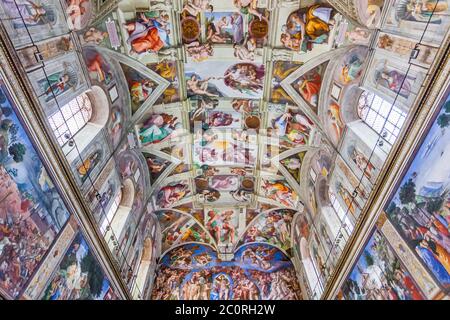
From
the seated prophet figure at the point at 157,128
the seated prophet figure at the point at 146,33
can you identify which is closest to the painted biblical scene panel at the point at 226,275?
the seated prophet figure at the point at 157,128

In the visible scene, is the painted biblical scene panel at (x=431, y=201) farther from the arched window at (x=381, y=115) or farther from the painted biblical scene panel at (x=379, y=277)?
the arched window at (x=381, y=115)

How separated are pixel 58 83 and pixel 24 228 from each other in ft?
13.1

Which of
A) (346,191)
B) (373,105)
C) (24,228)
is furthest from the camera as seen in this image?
(346,191)

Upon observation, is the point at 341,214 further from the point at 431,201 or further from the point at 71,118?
the point at 71,118

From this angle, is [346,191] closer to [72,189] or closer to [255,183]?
[255,183]

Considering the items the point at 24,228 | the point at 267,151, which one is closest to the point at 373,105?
the point at 267,151

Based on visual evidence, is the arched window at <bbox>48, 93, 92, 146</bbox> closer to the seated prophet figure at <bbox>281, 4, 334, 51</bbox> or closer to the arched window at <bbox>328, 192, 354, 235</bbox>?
the seated prophet figure at <bbox>281, 4, 334, 51</bbox>

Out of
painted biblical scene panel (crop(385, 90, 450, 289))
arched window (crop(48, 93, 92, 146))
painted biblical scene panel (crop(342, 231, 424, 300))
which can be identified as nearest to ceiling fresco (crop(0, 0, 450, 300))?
arched window (crop(48, 93, 92, 146))

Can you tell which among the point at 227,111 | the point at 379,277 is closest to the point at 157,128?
the point at 227,111

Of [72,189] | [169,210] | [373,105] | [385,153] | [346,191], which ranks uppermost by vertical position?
[373,105]

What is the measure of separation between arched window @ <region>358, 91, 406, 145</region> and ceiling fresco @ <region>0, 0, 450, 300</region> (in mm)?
88

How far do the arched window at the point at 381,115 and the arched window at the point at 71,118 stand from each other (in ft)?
31.4
